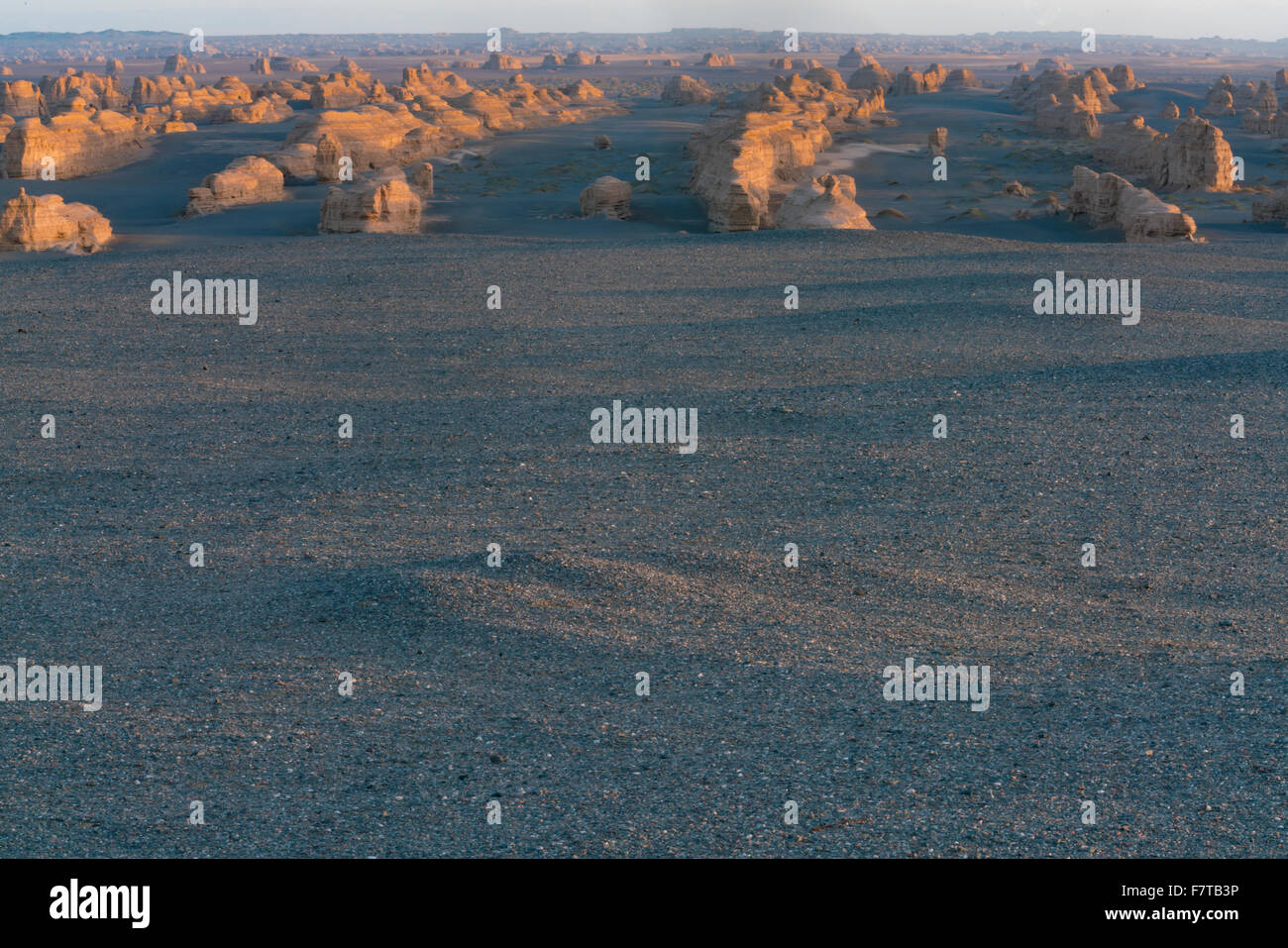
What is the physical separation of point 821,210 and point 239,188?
19.2 m

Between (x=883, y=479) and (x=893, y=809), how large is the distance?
5.76 m

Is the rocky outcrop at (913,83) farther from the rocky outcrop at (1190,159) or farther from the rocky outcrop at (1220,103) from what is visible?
the rocky outcrop at (1190,159)

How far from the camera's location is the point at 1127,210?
29.9m

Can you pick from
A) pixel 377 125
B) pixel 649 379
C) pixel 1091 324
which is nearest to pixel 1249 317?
pixel 1091 324

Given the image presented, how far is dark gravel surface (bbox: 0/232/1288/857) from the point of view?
5.76 meters

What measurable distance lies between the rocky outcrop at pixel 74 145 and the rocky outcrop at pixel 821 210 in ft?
96.0

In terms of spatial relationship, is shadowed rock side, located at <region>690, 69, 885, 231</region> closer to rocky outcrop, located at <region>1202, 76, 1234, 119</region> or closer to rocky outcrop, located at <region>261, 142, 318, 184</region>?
rocky outcrop, located at <region>261, 142, 318, 184</region>

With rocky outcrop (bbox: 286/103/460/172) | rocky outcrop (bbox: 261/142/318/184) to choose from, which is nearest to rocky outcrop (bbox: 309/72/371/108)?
rocky outcrop (bbox: 286/103/460/172)

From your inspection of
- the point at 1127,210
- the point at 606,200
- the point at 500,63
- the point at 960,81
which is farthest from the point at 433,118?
the point at 500,63

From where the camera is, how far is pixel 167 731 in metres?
6.43

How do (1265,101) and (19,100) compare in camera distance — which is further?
(1265,101)

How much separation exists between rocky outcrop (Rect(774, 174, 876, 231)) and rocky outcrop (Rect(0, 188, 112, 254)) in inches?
646

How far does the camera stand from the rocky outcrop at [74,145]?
42.8m

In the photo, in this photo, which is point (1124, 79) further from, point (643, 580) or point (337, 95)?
point (643, 580)
